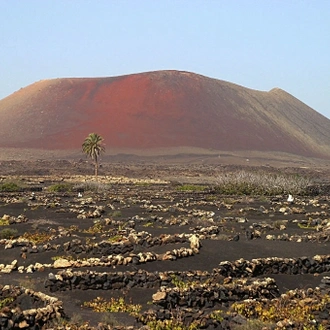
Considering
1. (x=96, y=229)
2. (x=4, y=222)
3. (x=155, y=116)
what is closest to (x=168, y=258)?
(x=96, y=229)

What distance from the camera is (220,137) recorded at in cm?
13625

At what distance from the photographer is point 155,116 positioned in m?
142

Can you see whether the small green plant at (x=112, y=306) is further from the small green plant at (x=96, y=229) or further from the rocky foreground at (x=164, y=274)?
the small green plant at (x=96, y=229)

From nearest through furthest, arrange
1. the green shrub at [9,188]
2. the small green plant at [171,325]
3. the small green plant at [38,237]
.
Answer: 1. the small green plant at [171,325]
2. the small green plant at [38,237]
3. the green shrub at [9,188]

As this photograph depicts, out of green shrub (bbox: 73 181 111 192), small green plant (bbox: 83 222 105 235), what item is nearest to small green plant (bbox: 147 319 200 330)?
small green plant (bbox: 83 222 105 235)

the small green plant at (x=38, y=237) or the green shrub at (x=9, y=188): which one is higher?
the small green plant at (x=38, y=237)

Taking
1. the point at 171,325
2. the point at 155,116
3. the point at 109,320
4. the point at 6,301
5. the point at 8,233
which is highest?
the point at 155,116

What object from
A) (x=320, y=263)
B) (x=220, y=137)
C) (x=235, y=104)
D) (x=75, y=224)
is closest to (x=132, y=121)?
(x=220, y=137)

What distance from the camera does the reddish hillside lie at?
438 ft

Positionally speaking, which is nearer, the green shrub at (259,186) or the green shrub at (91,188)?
the green shrub at (259,186)

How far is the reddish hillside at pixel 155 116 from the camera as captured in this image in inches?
5256

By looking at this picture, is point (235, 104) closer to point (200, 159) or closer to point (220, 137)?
point (220, 137)

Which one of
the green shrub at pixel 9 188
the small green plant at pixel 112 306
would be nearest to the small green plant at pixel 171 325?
the small green plant at pixel 112 306

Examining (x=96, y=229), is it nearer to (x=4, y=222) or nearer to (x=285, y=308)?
(x=4, y=222)
